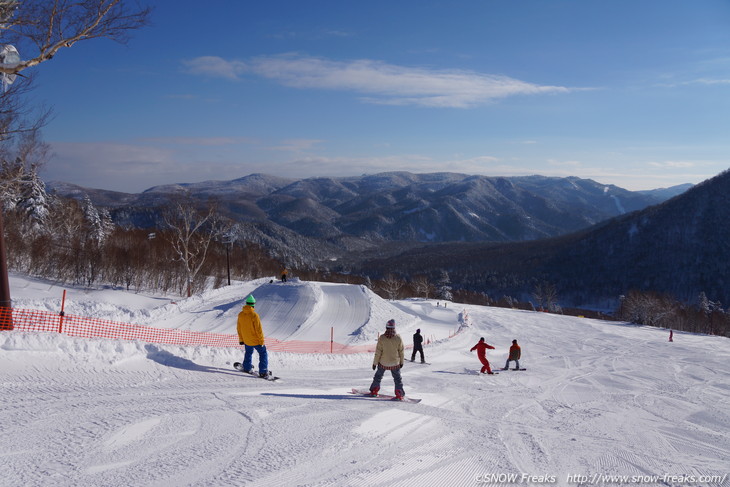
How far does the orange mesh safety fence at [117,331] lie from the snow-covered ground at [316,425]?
195 cm

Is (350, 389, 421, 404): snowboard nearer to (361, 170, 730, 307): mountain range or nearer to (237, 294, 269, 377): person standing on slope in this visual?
(237, 294, 269, 377): person standing on slope

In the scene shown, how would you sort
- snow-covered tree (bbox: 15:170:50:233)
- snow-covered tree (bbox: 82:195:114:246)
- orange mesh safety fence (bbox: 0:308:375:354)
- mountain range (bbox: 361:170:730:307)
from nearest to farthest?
orange mesh safety fence (bbox: 0:308:375:354) < snow-covered tree (bbox: 15:170:50:233) < snow-covered tree (bbox: 82:195:114:246) < mountain range (bbox: 361:170:730:307)

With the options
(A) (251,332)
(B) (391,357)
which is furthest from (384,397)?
(A) (251,332)

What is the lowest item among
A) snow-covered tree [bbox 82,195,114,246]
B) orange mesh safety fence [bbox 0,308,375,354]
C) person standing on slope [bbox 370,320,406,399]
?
orange mesh safety fence [bbox 0,308,375,354]

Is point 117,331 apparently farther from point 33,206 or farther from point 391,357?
point 33,206

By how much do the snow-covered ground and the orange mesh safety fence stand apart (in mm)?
1945

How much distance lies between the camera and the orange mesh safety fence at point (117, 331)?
9492mm

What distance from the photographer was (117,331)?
13.8 m

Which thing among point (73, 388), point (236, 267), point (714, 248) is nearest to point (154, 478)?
point (73, 388)

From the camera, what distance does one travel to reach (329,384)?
966 centimetres

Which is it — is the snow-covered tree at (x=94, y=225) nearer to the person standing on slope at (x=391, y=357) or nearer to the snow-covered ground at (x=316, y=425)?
the snow-covered ground at (x=316, y=425)

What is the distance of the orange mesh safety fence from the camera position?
949cm

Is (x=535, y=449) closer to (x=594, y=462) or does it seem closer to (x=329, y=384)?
(x=594, y=462)

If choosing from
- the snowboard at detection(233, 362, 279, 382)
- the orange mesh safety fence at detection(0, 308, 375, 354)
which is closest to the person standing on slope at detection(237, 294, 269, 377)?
the snowboard at detection(233, 362, 279, 382)
